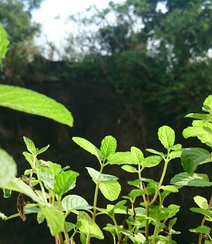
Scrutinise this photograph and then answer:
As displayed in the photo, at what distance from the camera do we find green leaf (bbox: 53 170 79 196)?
202mm

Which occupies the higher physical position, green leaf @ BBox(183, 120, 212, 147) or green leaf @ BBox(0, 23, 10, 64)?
green leaf @ BBox(0, 23, 10, 64)

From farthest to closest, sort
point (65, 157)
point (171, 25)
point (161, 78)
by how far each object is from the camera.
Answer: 1. point (65, 157)
2. point (161, 78)
3. point (171, 25)

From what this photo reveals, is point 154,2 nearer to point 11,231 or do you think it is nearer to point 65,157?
point 65,157

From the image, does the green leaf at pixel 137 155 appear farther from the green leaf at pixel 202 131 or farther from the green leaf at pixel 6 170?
the green leaf at pixel 6 170

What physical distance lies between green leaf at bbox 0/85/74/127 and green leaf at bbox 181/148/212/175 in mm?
128

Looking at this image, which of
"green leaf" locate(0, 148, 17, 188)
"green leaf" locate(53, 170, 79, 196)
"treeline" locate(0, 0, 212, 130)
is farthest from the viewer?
"treeline" locate(0, 0, 212, 130)

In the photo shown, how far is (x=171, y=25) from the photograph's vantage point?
232 centimetres

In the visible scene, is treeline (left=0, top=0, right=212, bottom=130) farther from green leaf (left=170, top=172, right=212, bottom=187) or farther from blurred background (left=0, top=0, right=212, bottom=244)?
green leaf (left=170, top=172, right=212, bottom=187)

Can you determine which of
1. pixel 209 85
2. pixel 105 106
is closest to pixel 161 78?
pixel 209 85

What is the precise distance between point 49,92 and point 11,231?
1.39m

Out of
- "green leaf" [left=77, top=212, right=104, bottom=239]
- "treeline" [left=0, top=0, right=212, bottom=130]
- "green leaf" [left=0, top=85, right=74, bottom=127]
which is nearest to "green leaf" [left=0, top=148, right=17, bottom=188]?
"green leaf" [left=0, top=85, right=74, bottom=127]

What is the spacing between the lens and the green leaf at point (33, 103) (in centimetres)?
11

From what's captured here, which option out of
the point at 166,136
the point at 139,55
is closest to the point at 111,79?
the point at 139,55

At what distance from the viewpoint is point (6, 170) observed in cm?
10
